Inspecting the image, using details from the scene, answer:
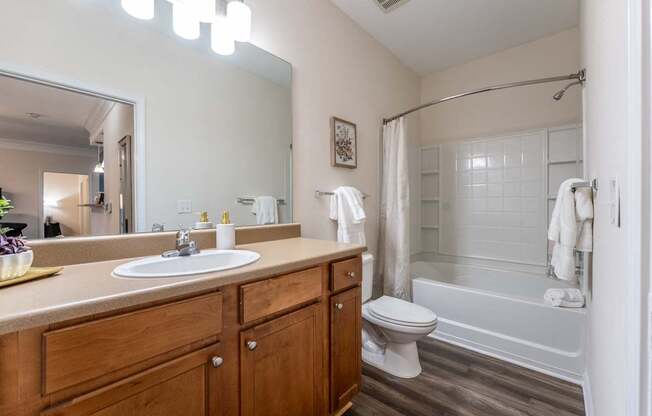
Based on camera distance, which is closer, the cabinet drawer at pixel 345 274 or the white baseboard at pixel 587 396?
the cabinet drawer at pixel 345 274

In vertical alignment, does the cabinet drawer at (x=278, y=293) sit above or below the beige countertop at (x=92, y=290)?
below

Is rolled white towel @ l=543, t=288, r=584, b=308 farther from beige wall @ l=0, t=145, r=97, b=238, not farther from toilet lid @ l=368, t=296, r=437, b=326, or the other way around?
beige wall @ l=0, t=145, r=97, b=238

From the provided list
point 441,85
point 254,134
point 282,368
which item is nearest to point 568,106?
point 441,85

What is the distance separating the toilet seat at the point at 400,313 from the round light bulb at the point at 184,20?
1.84m

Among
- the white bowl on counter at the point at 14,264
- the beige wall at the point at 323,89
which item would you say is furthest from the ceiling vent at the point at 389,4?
the white bowl on counter at the point at 14,264

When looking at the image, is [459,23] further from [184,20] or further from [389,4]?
[184,20]

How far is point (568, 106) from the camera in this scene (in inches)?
94.6

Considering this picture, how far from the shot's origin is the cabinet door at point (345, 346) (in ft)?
4.07

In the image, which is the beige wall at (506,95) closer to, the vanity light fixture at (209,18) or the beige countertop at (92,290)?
the vanity light fixture at (209,18)

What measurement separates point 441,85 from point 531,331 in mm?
2545

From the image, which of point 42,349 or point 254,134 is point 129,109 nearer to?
point 254,134

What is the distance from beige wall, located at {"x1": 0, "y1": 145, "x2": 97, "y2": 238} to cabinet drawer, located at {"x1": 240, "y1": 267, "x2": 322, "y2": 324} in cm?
82

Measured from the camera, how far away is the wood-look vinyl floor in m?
1.43

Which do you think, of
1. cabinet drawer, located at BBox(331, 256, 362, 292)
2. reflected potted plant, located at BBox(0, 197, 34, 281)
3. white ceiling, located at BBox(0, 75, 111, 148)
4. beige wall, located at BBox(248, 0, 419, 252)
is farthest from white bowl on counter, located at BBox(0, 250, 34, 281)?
beige wall, located at BBox(248, 0, 419, 252)
